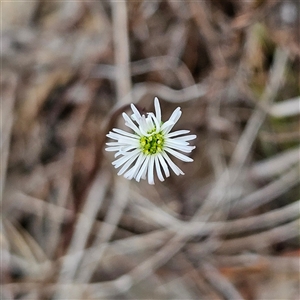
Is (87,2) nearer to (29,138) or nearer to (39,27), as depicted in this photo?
(39,27)

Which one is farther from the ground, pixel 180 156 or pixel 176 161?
pixel 176 161

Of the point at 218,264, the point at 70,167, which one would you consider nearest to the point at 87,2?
the point at 70,167

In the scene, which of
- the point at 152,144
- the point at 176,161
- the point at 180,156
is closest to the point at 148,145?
the point at 152,144

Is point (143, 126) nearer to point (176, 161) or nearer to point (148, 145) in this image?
point (148, 145)

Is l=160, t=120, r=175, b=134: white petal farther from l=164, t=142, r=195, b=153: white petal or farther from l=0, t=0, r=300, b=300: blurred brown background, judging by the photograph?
l=0, t=0, r=300, b=300: blurred brown background

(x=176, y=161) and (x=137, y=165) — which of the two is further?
(x=176, y=161)

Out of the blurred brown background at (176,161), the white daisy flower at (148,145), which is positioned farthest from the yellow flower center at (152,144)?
the blurred brown background at (176,161)

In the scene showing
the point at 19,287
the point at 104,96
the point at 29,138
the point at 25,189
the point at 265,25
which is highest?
the point at 265,25

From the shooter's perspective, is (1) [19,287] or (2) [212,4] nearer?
(1) [19,287]
